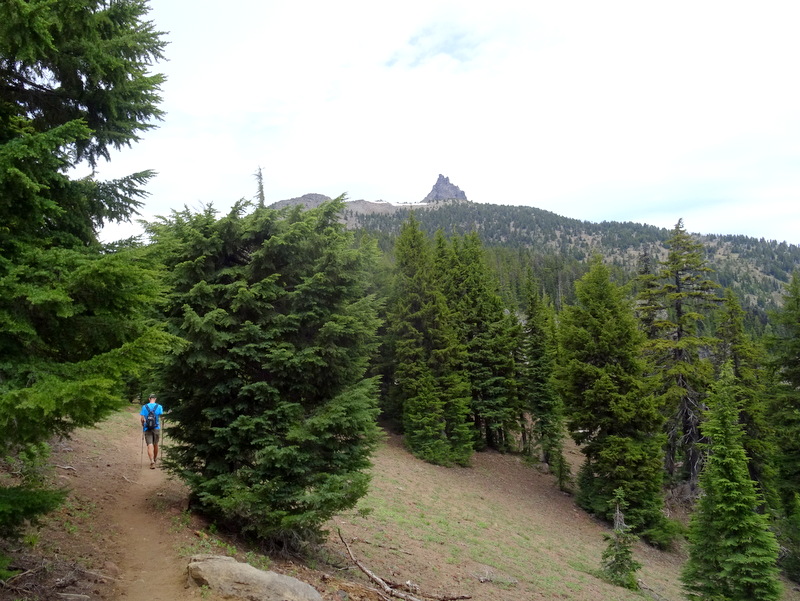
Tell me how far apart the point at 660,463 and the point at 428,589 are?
14001 millimetres

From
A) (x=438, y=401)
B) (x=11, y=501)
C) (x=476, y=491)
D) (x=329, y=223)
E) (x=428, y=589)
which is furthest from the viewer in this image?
(x=438, y=401)

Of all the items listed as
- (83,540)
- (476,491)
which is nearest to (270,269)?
(83,540)

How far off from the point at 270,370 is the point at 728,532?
12338mm

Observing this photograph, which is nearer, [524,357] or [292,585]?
[292,585]

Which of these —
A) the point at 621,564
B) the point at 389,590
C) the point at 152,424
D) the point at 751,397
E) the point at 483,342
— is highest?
the point at 483,342

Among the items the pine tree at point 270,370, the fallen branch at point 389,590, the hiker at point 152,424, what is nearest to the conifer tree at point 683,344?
the fallen branch at point 389,590

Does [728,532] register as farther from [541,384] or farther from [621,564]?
[541,384]

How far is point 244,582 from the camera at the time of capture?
6.75m

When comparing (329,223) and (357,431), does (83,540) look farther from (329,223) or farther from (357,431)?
(329,223)

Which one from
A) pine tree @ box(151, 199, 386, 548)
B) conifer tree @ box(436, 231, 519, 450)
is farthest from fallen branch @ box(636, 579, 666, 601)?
conifer tree @ box(436, 231, 519, 450)

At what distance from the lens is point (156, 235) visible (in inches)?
386

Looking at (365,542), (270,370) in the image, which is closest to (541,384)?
(365,542)

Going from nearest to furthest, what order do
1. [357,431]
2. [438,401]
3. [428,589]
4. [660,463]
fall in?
[357,431] → [428,589] → [660,463] → [438,401]

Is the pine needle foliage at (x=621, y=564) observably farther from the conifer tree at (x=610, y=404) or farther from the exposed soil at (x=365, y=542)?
the conifer tree at (x=610, y=404)
